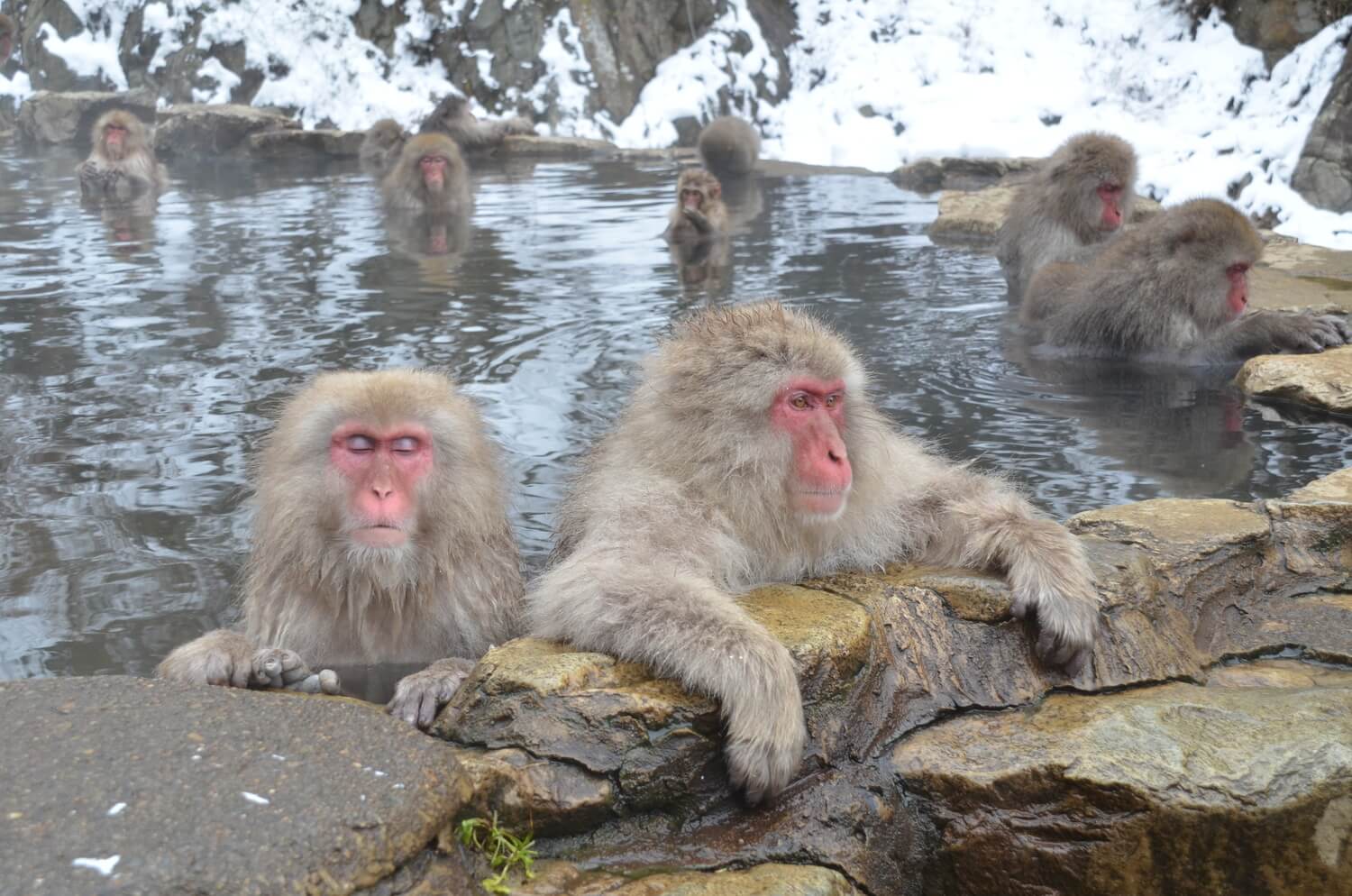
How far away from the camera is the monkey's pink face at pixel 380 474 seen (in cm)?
322

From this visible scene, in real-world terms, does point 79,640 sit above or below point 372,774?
below

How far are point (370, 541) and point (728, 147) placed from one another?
1165 cm

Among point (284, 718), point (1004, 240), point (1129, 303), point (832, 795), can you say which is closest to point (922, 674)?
point (832, 795)

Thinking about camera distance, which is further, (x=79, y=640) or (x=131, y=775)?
(x=79, y=640)

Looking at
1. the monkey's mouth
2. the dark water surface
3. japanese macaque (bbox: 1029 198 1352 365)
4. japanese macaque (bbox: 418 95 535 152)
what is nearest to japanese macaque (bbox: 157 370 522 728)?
the monkey's mouth

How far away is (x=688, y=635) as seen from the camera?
277 centimetres

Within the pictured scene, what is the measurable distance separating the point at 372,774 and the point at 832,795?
0.90 metres

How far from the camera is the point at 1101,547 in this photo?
3.45 m

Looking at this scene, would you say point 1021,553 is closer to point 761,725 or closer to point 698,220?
point 761,725

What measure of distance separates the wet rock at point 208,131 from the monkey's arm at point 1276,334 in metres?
12.9

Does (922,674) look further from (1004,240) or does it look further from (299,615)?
(1004,240)

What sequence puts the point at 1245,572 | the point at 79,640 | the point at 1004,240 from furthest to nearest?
the point at 1004,240 < the point at 79,640 < the point at 1245,572

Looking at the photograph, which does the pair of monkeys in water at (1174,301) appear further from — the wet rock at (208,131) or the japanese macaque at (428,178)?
the wet rock at (208,131)

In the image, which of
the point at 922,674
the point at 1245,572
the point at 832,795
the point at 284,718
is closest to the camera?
the point at 284,718
